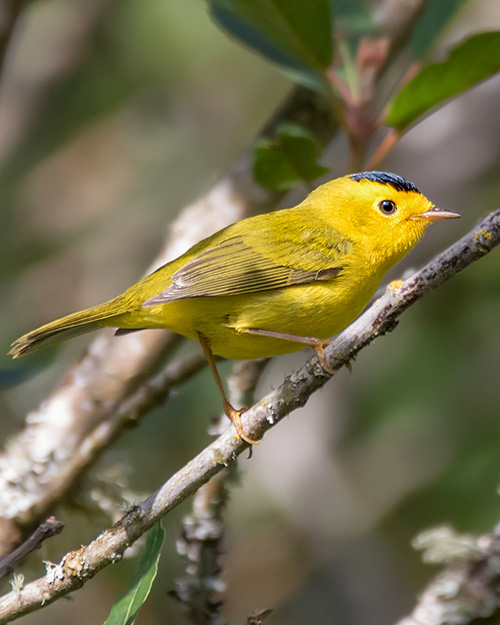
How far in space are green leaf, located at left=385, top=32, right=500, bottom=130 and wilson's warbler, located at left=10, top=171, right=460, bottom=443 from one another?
1.26 ft

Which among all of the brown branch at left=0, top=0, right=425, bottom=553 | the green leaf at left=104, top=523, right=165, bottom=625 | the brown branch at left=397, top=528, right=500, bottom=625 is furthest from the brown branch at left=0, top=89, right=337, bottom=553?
the brown branch at left=397, top=528, right=500, bottom=625

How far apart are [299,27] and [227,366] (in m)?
2.45

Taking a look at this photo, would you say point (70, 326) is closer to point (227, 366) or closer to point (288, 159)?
point (288, 159)

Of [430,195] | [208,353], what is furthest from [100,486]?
[430,195]

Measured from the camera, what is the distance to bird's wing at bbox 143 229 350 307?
3213 mm

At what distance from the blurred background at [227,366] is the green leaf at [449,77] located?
1.16 metres

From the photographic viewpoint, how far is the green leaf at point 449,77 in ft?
11.0

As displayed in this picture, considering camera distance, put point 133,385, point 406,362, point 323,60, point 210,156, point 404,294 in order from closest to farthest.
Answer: point 404,294, point 323,60, point 133,385, point 406,362, point 210,156

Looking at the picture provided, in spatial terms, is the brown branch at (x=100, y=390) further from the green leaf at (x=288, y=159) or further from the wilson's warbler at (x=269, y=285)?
the green leaf at (x=288, y=159)

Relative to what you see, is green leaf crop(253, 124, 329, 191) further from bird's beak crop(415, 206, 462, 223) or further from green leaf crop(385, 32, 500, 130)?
bird's beak crop(415, 206, 462, 223)

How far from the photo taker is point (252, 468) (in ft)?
18.7

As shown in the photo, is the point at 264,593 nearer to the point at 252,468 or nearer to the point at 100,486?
the point at 252,468

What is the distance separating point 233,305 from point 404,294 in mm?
1253

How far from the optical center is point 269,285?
3.35 metres
